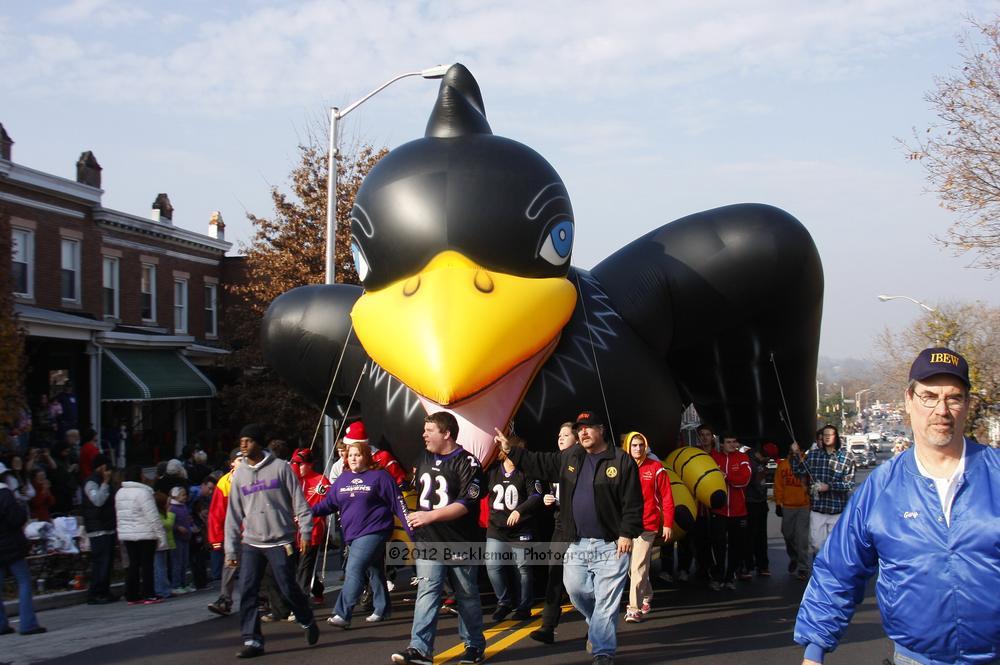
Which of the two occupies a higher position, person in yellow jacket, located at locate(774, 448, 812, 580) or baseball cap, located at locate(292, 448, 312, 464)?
baseball cap, located at locate(292, 448, 312, 464)

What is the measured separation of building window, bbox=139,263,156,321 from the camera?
82.2 feet

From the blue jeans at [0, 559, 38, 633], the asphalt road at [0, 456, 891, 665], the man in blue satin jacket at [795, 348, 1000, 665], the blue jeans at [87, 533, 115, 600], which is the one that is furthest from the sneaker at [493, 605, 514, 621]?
the man in blue satin jacket at [795, 348, 1000, 665]

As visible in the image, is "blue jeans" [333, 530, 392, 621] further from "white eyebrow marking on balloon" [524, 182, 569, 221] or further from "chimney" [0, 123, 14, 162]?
"chimney" [0, 123, 14, 162]

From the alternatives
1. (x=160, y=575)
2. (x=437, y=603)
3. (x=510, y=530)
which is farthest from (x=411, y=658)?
(x=160, y=575)

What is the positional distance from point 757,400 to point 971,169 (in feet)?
21.4

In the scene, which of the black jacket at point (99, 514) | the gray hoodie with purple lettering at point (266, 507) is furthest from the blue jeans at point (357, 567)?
the black jacket at point (99, 514)

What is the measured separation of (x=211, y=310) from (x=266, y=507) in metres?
21.7

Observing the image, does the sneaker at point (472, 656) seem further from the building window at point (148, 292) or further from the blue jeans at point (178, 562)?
the building window at point (148, 292)

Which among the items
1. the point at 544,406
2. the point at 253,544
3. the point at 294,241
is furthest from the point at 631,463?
the point at 294,241

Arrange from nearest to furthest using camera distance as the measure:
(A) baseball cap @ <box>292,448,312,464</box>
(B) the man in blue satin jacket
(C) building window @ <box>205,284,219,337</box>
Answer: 1. (B) the man in blue satin jacket
2. (A) baseball cap @ <box>292,448,312,464</box>
3. (C) building window @ <box>205,284,219,337</box>

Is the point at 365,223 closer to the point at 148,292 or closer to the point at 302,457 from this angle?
the point at 302,457

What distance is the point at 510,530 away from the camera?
26.9 feet

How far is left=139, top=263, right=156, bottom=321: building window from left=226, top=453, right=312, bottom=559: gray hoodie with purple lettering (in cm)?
1915

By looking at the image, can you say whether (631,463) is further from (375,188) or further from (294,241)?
(294,241)
